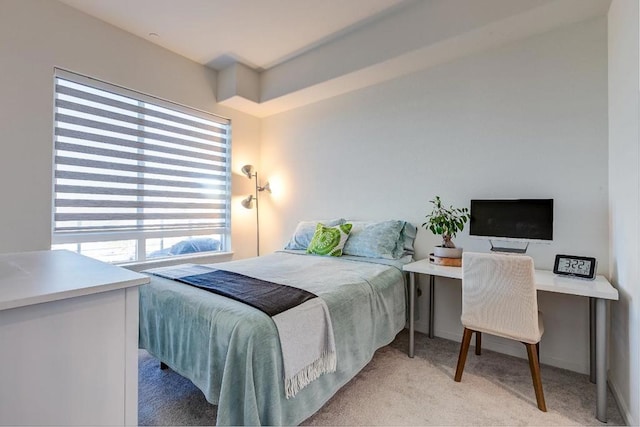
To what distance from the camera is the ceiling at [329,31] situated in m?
2.21

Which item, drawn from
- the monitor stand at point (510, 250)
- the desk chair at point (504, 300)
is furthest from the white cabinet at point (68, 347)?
the monitor stand at point (510, 250)

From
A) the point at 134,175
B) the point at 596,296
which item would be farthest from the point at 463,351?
the point at 134,175

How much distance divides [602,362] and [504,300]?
1.75ft

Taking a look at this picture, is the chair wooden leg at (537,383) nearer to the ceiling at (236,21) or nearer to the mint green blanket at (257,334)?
the mint green blanket at (257,334)

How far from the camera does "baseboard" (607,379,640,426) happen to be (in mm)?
1534

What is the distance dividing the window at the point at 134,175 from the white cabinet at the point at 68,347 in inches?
73.6

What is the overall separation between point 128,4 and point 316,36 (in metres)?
1.64

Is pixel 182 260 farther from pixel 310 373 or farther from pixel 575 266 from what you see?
pixel 575 266

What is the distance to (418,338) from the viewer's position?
2713mm

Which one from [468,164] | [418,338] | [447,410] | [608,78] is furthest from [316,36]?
[447,410]

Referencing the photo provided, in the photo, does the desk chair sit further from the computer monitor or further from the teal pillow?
the teal pillow

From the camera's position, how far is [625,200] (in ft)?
5.49

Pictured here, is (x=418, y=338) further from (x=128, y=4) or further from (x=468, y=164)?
(x=128, y=4)

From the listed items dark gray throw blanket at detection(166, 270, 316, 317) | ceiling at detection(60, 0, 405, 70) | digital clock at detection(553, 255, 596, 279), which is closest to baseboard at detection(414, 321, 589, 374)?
digital clock at detection(553, 255, 596, 279)
